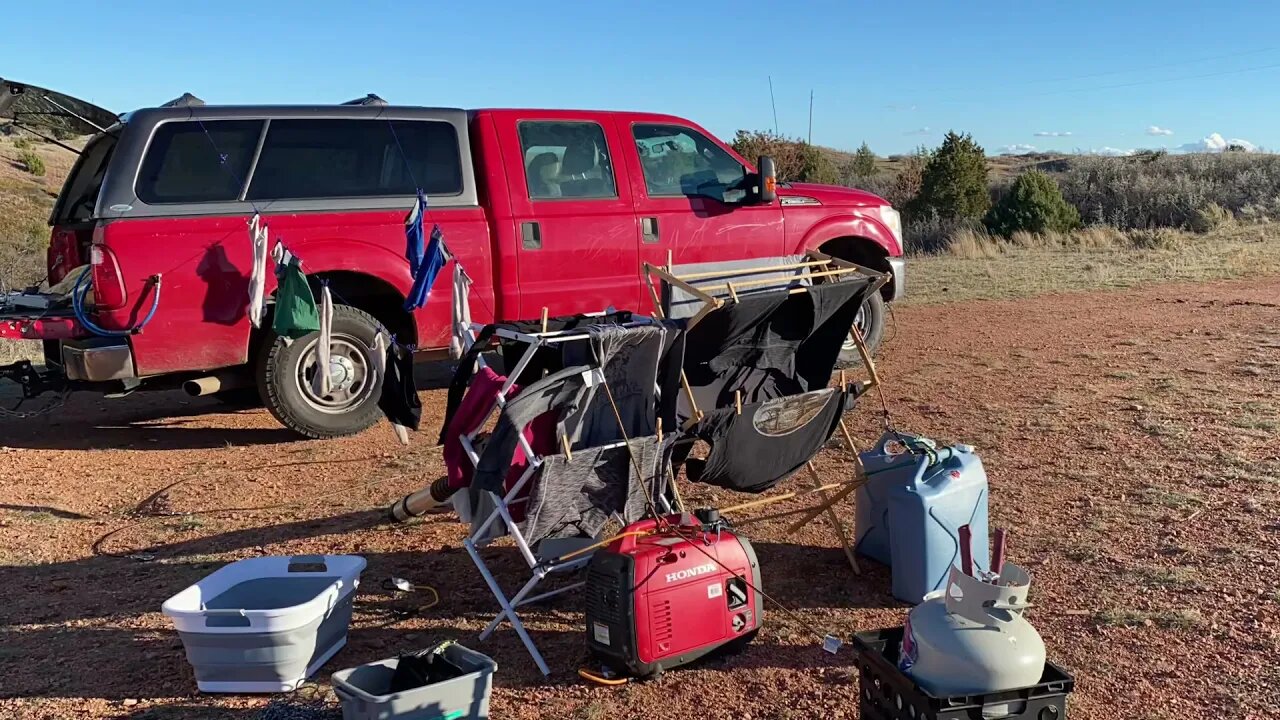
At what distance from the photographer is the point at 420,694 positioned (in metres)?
3.02

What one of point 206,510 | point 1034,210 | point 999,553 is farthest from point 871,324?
point 1034,210


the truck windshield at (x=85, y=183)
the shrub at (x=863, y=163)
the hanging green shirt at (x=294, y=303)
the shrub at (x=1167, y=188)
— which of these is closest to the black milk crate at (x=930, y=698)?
the hanging green shirt at (x=294, y=303)

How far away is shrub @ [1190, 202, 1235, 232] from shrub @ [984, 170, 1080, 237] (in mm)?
2778

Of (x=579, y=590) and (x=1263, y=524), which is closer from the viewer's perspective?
(x=579, y=590)

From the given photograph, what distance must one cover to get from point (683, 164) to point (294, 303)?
130 inches

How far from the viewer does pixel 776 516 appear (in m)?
5.26

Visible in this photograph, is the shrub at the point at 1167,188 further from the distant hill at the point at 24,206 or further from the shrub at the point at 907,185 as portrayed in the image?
the distant hill at the point at 24,206

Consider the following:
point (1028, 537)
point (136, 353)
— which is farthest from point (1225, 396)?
point (136, 353)

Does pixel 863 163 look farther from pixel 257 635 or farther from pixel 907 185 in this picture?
pixel 257 635

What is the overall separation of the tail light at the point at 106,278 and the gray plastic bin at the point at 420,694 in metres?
3.71

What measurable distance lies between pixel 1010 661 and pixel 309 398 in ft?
16.7

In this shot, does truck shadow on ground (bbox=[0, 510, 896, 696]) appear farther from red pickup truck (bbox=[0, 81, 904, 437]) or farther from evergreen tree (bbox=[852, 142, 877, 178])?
evergreen tree (bbox=[852, 142, 877, 178])

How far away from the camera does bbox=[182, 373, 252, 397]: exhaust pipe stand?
21.3ft

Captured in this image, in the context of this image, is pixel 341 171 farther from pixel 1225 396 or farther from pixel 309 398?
pixel 1225 396
